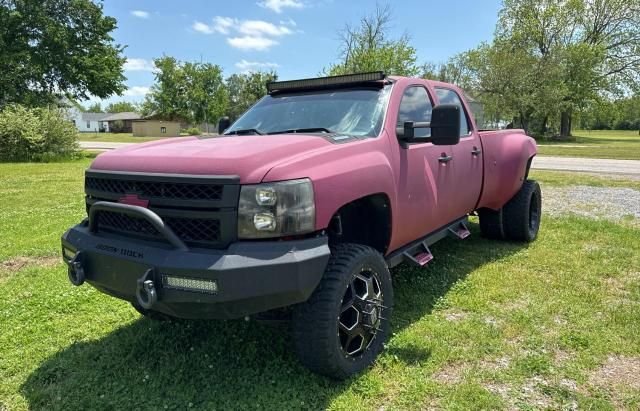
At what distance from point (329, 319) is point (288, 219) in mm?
619

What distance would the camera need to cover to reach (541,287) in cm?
444

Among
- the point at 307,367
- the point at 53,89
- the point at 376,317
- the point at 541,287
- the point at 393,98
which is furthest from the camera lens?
the point at 53,89

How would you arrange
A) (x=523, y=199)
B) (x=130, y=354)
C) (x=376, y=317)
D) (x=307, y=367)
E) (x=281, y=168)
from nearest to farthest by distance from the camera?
(x=281, y=168) < (x=307, y=367) < (x=376, y=317) < (x=130, y=354) < (x=523, y=199)

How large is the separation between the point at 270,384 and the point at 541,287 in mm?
2861

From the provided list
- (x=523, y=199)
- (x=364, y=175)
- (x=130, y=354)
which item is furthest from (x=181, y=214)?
(x=523, y=199)

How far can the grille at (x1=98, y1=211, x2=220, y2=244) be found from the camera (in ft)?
8.15

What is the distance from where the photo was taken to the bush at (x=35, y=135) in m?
18.6

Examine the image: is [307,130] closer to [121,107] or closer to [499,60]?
[499,60]

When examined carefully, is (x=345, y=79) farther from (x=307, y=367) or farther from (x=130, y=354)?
(x=130, y=354)

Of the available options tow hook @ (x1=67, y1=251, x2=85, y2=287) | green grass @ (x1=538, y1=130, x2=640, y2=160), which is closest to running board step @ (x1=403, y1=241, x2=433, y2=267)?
tow hook @ (x1=67, y1=251, x2=85, y2=287)

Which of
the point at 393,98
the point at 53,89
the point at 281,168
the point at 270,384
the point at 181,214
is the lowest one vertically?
the point at 270,384

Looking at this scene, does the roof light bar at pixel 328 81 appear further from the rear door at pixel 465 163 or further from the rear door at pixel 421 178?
the rear door at pixel 465 163

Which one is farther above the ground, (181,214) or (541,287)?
(181,214)

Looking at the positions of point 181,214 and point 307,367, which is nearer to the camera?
point 181,214
